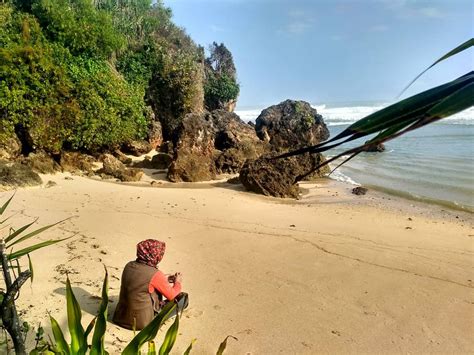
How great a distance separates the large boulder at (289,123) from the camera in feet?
62.5

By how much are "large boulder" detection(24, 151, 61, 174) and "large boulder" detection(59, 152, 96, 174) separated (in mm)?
302

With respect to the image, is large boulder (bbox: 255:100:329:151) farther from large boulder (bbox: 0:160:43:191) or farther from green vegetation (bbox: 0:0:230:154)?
large boulder (bbox: 0:160:43:191)

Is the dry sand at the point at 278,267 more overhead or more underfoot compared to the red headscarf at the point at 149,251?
more underfoot

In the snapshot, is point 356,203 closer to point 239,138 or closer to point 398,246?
point 398,246

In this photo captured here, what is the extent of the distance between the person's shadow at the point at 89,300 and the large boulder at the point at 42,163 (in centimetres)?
746

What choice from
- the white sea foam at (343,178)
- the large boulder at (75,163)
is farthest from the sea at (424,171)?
the large boulder at (75,163)

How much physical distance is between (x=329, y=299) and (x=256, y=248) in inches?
75.3

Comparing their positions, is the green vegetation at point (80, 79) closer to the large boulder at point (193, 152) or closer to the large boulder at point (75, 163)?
the large boulder at point (75, 163)

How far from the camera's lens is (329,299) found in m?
4.86

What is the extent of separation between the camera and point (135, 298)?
4.14 meters

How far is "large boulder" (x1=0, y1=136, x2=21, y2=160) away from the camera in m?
11.6

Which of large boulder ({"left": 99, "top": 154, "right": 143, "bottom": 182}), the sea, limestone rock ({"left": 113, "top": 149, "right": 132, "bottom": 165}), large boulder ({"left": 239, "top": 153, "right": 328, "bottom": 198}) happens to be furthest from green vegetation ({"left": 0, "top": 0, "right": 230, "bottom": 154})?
the sea

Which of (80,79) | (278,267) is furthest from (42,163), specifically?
(278,267)

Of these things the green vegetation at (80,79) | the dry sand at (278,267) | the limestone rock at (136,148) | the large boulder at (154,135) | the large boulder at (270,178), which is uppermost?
the green vegetation at (80,79)
